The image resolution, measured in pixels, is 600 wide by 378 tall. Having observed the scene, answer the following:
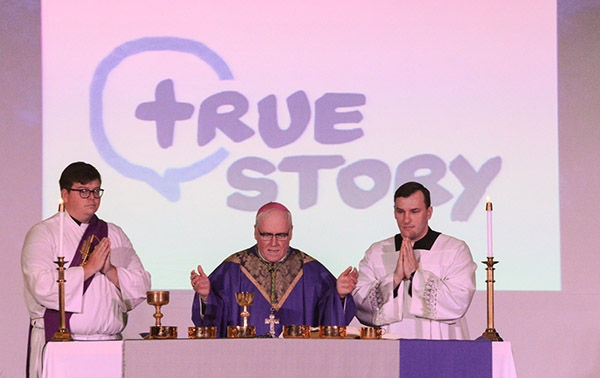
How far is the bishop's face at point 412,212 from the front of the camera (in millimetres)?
6957

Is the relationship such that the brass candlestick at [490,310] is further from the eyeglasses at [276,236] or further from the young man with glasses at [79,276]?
the young man with glasses at [79,276]

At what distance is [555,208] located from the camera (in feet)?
27.6

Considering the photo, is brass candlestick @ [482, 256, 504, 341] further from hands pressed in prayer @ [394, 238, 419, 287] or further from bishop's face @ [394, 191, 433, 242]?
bishop's face @ [394, 191, 433, 242]

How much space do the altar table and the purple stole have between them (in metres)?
0.97

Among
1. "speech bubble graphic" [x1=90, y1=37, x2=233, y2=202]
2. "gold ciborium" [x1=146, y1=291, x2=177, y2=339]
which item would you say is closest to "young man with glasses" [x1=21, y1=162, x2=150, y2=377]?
"gold ciborium" [x1=146, y1=291, x2=177, y2=339]

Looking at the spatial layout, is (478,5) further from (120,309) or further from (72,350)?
(72,350)

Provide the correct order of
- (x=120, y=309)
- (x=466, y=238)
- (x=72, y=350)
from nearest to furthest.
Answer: (x=72, y=350) < (x=120, y=309) < (x=466, y=238)

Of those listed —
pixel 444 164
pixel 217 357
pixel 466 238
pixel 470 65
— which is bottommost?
pixel 217 357

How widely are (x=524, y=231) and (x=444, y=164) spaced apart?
0.74 m

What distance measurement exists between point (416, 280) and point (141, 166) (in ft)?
8.10

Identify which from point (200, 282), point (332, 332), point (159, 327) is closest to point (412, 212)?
point (332, 332)

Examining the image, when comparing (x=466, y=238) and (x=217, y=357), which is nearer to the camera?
(x=217, y=357)

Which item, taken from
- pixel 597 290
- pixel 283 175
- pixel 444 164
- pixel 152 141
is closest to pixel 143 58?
pixel 152 141

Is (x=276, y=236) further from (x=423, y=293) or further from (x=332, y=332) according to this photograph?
(x=332, y=332)
